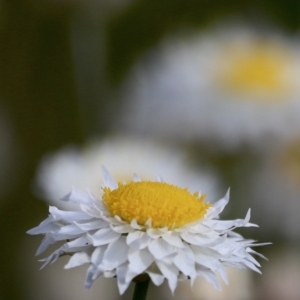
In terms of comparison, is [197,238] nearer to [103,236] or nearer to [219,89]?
[103,236]

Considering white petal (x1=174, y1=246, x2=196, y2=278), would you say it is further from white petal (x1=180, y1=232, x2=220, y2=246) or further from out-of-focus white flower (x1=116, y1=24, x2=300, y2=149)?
out-of-focus white flower (x1=116, y1=24, x2=300, y2=149)

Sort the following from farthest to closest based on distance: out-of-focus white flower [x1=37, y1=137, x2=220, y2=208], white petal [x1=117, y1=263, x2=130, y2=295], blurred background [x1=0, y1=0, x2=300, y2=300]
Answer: blurred background [x1=0, y1=0, x2=300, y2=300] → out-of-focus white flower [x1=37, y1=137, x2=220, y2=208] → white petal [x1=117, y1=263, x2=130, y2=295]

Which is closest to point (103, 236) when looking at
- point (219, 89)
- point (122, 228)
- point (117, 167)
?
point (122, 228)

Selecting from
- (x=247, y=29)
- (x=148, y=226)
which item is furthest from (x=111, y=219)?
(x=247, y=29)

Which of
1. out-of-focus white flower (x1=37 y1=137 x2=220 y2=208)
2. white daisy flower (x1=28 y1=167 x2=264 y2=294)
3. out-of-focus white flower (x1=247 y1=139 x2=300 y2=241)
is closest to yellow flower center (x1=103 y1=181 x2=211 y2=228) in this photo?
white daisy flower (x1=28 y1=167 x2=264 y2=294)

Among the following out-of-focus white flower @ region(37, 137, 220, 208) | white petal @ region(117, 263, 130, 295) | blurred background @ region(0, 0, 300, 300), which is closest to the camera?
white petal @ region(117, 263, 130, 295)

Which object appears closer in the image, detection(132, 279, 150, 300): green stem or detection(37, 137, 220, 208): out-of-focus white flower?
detection(132, 279, 150, 300): green stem

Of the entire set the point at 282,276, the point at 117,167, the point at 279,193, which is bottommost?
the point at 282,276
